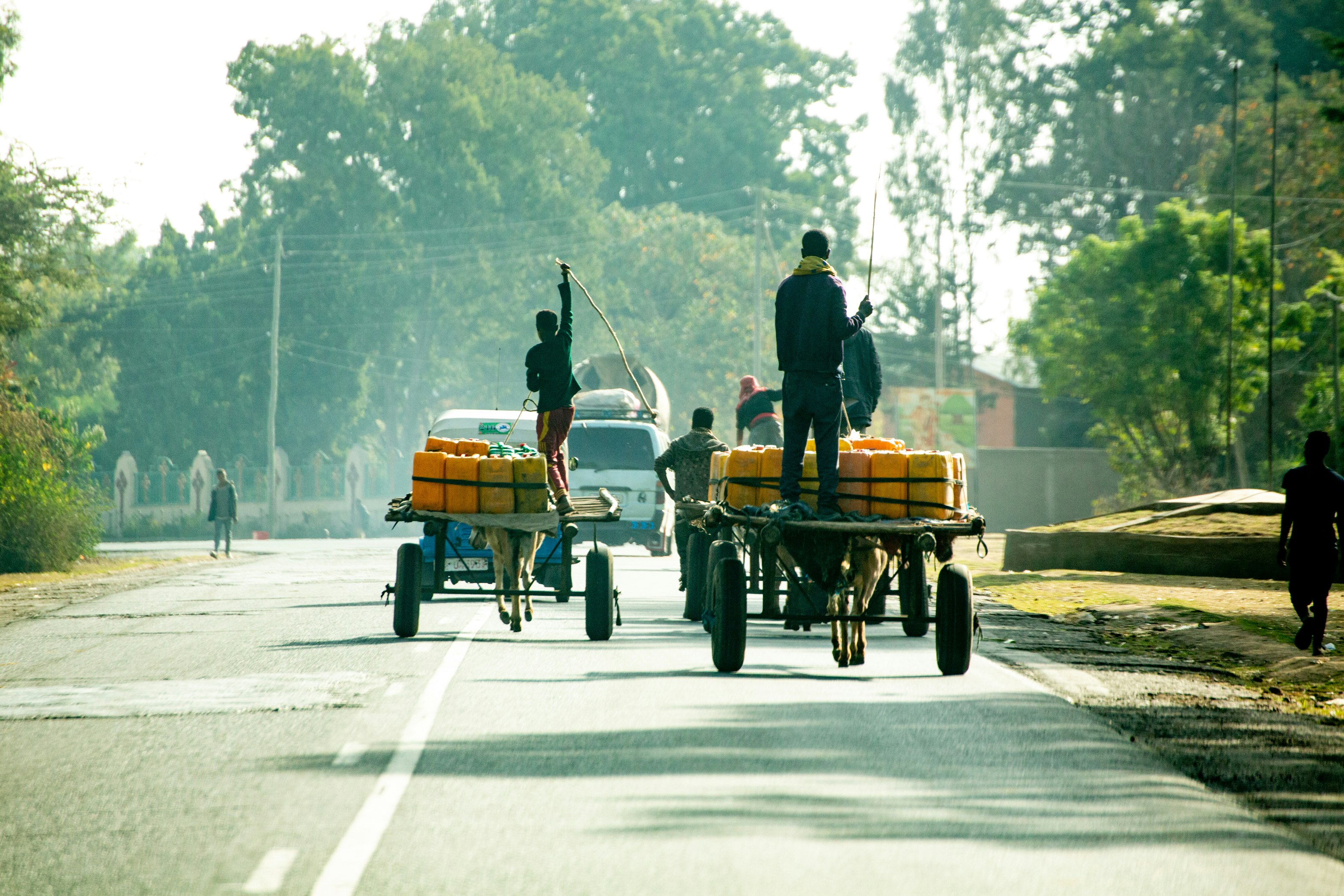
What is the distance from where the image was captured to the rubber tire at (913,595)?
11.3m

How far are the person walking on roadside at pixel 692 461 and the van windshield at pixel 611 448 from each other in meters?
8.85

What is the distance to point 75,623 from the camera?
16.2 metres

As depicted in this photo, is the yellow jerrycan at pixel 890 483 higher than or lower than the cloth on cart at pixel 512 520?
higher

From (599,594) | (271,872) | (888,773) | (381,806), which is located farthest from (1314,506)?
(271,872)

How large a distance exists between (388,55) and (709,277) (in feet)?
57.1

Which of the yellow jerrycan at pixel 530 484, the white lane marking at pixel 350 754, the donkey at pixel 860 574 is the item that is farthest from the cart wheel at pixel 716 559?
the white lane marking at pixel 350 754

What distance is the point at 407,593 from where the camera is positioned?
13406mm

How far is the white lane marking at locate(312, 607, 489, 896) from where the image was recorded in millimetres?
5992

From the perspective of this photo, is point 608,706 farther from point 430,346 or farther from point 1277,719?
point 430,346

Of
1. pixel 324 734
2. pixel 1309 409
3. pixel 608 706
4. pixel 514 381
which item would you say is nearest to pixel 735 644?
pixel 608 706

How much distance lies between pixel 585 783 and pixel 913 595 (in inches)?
182

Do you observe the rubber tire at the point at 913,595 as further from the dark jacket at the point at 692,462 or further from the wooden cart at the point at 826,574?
the dark jacket at the point at 692,462

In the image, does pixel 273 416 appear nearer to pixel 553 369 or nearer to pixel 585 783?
pixel 553 369

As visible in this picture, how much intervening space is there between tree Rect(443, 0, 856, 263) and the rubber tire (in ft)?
244
